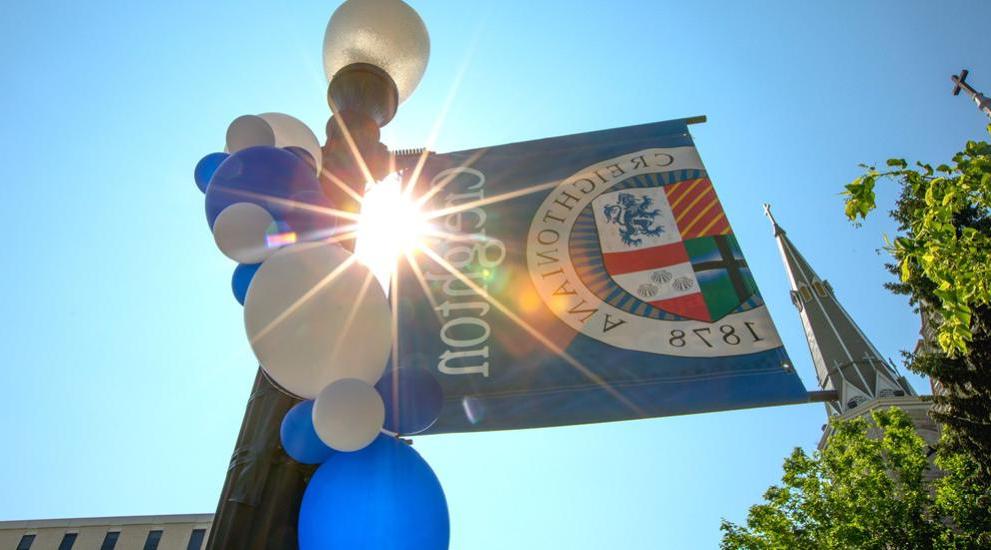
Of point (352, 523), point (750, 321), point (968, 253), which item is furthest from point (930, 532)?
point (352, 523)

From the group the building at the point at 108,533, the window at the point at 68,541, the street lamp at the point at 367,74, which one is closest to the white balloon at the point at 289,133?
the street lamp at the point at 367,74

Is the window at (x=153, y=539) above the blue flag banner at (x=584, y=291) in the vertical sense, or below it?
above

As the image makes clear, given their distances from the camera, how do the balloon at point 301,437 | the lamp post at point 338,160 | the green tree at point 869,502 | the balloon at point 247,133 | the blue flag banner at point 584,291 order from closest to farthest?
1. the lamp post at point 338,160
2. the balloon at point 301,437
3. the balloon at point 247,133
4. the blue flag banner at point 584,291
5. the green tree at point 869,502

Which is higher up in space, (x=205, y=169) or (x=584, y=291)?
(x=584, y=291)

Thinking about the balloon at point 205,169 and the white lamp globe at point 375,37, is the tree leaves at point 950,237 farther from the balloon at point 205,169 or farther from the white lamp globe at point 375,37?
the balloon at point 205,169

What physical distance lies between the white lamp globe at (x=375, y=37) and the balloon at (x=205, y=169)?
685 mm

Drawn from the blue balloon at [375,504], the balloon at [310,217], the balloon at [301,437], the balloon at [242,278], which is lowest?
the blue balloon at [375,504]

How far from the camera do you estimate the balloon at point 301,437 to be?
6.02 ft

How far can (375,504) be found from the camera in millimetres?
1863

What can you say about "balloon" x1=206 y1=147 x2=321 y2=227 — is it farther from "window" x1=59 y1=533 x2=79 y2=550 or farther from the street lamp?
"window" x1=59 y1=533 x2=79 y2=550

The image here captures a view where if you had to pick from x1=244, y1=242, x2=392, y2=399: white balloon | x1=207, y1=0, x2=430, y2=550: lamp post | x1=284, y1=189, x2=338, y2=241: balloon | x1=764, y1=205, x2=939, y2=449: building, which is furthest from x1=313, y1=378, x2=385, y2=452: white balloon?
x1=764, y1=205, x2=939, y2=449: building

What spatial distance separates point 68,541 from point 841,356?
63.5 metres

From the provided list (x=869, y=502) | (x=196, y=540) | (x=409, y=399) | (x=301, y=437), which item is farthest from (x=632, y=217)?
(x=196, y=540)

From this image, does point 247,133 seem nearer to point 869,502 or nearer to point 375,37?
point 375,37
